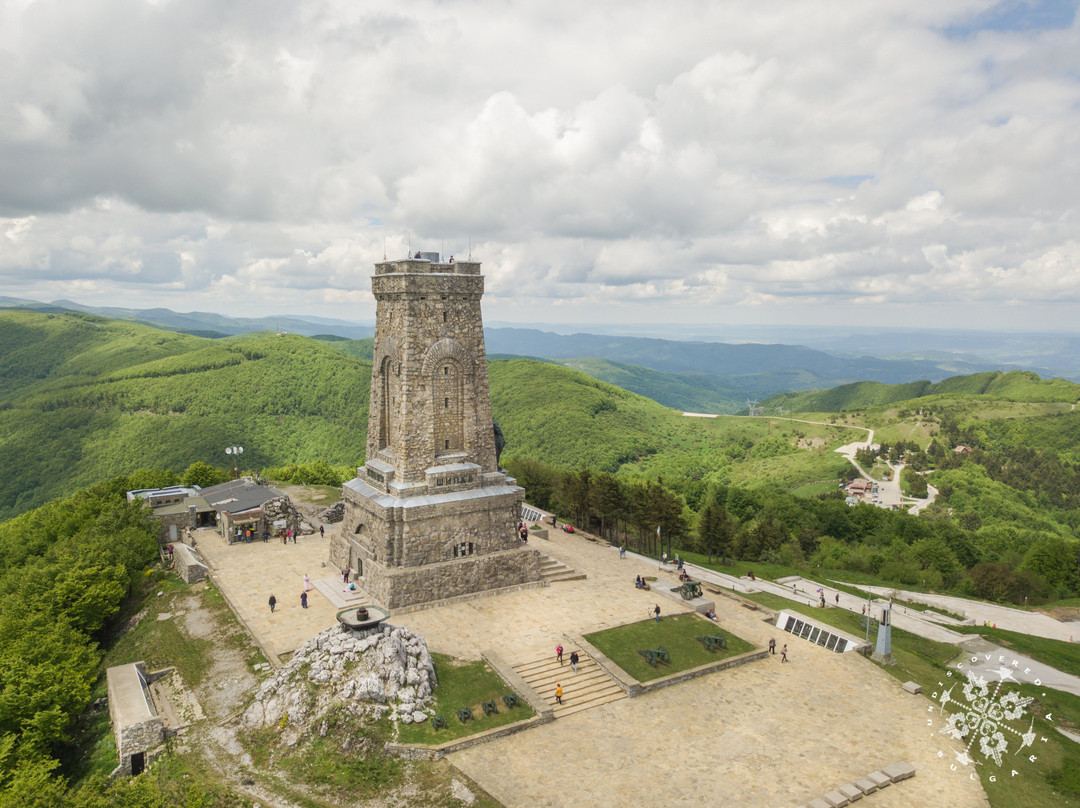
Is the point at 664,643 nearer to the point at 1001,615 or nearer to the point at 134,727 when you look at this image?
the point at 134,727

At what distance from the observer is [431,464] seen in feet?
102

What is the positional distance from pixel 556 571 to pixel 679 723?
12862 mm

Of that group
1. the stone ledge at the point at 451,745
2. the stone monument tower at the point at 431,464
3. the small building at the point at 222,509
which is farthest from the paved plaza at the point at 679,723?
the small building at the point at 222,509

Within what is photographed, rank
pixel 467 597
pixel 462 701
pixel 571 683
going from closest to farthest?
pixel 462 701 → pixel 571 683 → pixel 467 597

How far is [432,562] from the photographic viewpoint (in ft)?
100.0

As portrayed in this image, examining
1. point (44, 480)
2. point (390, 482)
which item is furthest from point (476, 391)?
point (44, 480)

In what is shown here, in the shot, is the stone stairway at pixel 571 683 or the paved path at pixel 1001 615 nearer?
the stone stairway at pixel 571 683

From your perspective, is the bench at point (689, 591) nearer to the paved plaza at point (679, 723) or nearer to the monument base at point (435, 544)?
the paved plaza at point (679, 723)

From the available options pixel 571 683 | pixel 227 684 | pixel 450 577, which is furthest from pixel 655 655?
pixel 227 684

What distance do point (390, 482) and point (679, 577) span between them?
18.4m

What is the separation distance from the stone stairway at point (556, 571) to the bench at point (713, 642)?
8314mm

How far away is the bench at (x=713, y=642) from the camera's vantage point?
27.7 metres

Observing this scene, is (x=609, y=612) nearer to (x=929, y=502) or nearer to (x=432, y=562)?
(x=432, y=562)

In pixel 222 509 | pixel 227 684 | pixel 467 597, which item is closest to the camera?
pixel 227 684
